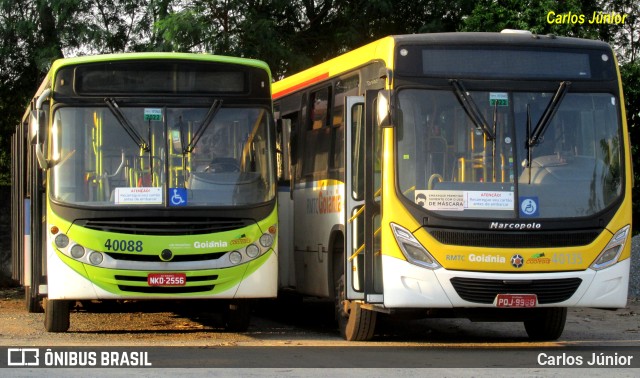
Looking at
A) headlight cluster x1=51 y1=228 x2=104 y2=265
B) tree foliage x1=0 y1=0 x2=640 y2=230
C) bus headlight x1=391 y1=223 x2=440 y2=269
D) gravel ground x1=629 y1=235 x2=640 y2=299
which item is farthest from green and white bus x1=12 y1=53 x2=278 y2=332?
gravel ground x1=629 y1=235 x2=640 y2=299

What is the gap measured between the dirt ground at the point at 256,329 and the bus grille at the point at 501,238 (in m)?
1.67

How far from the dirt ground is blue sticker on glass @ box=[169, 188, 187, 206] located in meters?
1.25

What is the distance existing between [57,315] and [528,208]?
5679 millimetres

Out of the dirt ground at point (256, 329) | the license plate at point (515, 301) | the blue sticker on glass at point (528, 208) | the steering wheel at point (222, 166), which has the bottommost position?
the dirt ground at point (256, 329)

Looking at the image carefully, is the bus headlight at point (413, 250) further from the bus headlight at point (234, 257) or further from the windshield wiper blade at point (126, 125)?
the windshield wiper blade at point (126, 125)

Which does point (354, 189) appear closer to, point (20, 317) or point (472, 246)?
point (472, 246)

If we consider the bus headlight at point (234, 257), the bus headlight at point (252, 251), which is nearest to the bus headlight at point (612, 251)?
the bus headlight at point (252, 251)

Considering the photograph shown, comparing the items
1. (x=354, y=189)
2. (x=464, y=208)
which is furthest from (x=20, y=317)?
(x=464, y=208)

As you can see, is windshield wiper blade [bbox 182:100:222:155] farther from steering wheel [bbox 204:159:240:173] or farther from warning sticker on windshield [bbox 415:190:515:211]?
warning sticker on windshield [bbox 415:190:515:211]

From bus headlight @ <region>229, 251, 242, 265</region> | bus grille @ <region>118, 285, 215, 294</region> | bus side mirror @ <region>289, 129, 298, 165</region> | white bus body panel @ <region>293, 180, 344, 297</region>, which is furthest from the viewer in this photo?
bus side mirror @ <region>289, 129, 298, 165</region>

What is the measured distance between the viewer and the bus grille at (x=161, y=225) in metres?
14.5

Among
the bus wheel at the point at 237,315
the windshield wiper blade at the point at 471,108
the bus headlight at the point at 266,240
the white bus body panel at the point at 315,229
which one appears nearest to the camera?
the windshield wiper blade at the point at 471,108

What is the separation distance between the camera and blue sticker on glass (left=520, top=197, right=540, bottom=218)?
13.6 metres

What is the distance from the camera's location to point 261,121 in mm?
15328
